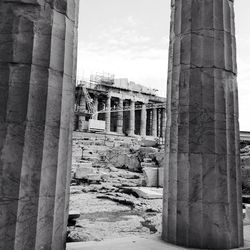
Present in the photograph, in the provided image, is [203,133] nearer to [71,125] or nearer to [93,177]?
[71,125]

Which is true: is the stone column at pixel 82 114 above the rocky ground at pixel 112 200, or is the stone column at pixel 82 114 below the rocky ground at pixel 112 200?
above

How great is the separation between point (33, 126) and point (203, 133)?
3.32 meters

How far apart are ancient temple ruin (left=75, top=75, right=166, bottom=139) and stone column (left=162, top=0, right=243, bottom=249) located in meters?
44.6

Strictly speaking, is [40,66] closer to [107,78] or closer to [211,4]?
[211,4]

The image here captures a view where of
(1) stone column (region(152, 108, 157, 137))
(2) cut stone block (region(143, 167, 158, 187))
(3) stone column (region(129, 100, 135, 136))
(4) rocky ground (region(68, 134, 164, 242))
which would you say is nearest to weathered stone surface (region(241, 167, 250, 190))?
(4) rocky ground (region(68, 134, 164, 242))

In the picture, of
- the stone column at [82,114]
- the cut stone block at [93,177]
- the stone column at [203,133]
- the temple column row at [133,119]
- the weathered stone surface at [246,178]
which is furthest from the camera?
the temple column row at [133,119]

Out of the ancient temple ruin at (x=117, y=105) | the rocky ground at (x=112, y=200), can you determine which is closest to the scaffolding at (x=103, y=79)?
the ancient temple ruin at (x=117, y=105)

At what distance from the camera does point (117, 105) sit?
62.7 meters

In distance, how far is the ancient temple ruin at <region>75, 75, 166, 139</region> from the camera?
5556cm

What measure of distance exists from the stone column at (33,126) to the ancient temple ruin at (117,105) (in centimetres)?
4624

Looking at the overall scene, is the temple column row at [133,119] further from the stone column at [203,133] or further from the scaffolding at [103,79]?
the stone column at [203,133]

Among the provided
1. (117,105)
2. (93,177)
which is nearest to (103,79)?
(117,105)

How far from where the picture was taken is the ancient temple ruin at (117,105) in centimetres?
5556

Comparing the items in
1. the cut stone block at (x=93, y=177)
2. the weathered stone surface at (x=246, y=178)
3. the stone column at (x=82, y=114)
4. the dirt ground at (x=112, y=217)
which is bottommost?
the dirt ground at (x=112, y=217)
